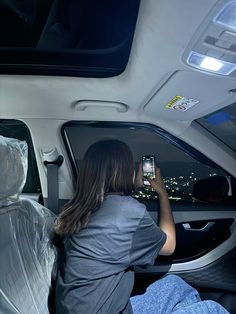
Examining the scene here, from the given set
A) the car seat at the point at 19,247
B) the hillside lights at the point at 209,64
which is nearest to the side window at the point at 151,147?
the car seat at the point at 19,247

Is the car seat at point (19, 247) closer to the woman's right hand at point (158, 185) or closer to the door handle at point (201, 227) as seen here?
the woman's right hand at point (158, 185)

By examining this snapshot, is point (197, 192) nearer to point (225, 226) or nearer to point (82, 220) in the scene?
point (225, 226)

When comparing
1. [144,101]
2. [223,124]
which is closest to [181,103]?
[144,101]

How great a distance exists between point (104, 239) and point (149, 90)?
705mm

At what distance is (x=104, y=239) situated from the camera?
61.1 inches

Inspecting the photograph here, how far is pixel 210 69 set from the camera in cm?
143

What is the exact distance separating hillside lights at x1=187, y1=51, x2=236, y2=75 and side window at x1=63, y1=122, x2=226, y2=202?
3.14 ft

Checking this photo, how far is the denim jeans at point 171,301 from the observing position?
1744mm

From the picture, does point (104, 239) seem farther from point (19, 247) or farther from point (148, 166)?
point (148, 166)

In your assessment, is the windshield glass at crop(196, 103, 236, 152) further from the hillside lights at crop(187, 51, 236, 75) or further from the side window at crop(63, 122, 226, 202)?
the hillside lights at crop(187, 51, 236, 75)

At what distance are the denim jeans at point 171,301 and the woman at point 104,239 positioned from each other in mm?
244

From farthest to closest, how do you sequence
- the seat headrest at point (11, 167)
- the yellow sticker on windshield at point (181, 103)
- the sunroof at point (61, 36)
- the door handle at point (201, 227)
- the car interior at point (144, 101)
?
the door handle at point (201, 227), the yellow sticker on windshield at point (181, 103), the sunroof at point (61, 36), the seat headrest at point (11, 167), the car interior at point (144, 101)

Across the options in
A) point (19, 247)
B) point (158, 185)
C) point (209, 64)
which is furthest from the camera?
point (158, 185)

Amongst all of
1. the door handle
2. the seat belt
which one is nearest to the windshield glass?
the door handle
